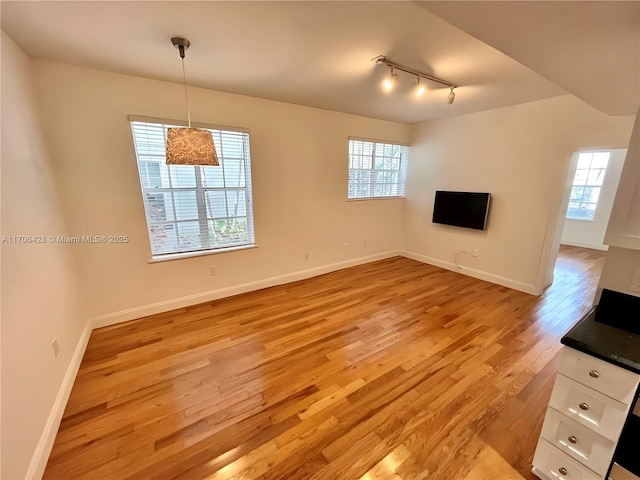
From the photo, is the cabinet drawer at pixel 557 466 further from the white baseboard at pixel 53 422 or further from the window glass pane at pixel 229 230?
the window glass pane at pixel 229 230

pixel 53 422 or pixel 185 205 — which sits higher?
pixel 185 205

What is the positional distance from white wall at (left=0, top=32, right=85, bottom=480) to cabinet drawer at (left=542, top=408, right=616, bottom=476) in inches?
98.9

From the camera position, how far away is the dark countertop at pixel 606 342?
1.04m

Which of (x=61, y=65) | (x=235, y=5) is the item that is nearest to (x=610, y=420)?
(x=235, y=5)

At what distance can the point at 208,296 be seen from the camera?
10.9ft

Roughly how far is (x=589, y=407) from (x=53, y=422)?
2.88 metres

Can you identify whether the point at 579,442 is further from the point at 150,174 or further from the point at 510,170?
the point at 150,174

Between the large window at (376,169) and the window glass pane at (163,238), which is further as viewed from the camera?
the large window at (376,169)

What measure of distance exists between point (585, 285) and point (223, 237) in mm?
5341

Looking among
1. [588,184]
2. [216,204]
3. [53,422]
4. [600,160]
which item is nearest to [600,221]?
[588,184]

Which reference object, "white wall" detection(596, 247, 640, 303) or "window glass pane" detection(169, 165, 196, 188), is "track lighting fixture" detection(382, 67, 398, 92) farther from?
"window glass pane" detection(169, 165, 196, 188)

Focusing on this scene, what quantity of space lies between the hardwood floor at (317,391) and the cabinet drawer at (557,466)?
0.11m

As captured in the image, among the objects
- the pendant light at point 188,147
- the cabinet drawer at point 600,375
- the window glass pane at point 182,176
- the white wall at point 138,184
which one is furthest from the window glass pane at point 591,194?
the window glass pane at point 182,176

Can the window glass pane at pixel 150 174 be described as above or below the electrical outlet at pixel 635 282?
above
